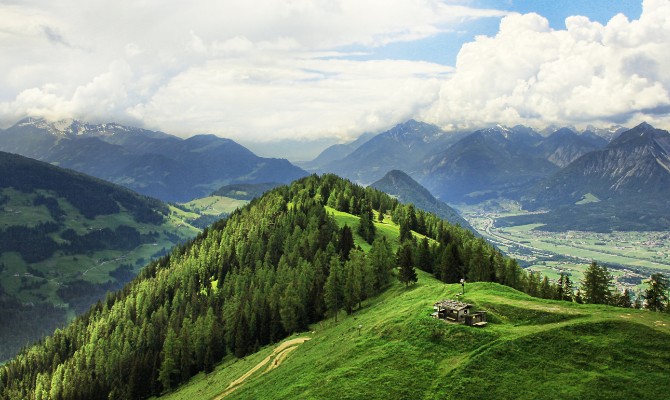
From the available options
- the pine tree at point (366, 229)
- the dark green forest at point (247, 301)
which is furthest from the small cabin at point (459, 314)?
the pine tree at point (366, 229)

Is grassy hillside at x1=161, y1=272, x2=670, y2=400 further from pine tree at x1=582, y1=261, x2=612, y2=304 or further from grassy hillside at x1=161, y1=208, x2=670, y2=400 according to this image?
pine tree at x1=582, y1=261, x2=612, y2=304

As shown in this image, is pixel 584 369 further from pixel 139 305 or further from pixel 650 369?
pixel 139 305

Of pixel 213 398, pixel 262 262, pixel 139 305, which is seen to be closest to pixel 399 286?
pixel 213 398

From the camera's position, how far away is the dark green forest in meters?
118

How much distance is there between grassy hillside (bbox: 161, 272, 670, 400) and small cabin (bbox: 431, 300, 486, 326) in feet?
6.33

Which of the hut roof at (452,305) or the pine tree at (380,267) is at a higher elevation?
the hut roof at (452,305)

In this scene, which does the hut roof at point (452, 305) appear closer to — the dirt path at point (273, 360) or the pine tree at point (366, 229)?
the dirt path at point (273, 360)

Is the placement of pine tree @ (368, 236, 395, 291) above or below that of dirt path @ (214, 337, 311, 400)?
above

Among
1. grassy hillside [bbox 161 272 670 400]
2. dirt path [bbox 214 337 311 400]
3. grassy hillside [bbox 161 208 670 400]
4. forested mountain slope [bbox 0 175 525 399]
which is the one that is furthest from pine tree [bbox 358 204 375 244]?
grassy hillside [bbox 161 272 670 400]

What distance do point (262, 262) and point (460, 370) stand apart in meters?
132

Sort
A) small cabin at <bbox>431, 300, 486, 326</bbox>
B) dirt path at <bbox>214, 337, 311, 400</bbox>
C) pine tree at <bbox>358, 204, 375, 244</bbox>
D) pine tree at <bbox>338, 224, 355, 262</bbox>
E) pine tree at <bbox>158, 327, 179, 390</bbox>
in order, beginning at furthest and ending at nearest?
pine tree at <bbox>358, 204, 375, 244</bbox>
pine tree at <bbox>338, 224, 355, 262</bbox>
pine tree at <bbox>158, 327, 179, 390</bbox>
dirt path at <bbox>214, 337, 311, 400</bbox>
small cabin at <bbox>431, 300, 486, 326</bbox>

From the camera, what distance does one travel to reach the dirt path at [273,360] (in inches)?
3408

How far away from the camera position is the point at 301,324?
116 m

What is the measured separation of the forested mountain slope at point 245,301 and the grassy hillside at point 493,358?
33849 mm
